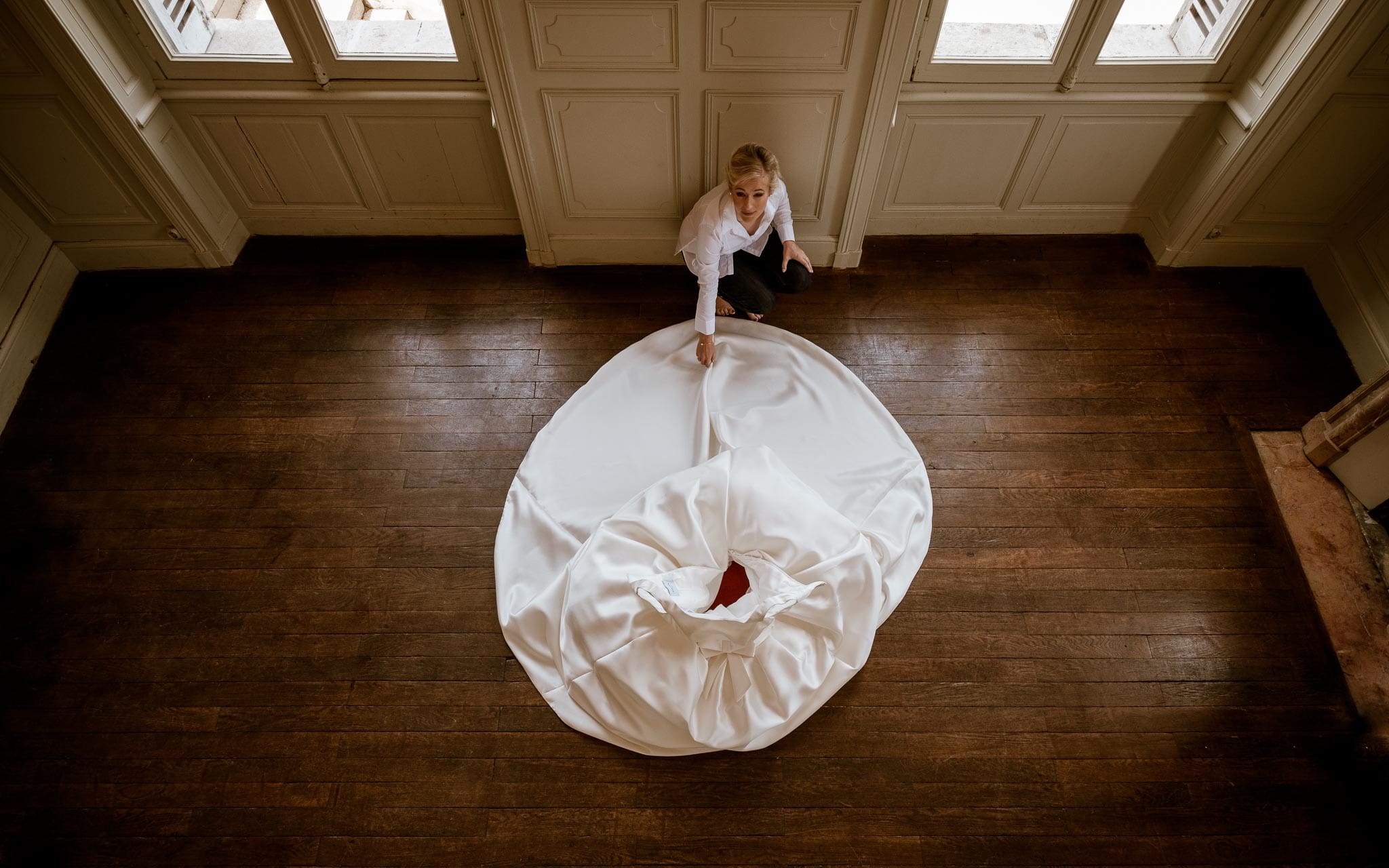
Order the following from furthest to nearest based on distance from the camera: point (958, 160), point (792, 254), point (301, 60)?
point (958, 160)
point (792, 254)
point (301, 60)

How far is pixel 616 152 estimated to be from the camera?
311 centimetres

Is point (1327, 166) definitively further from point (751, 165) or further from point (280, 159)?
point (280, 159)

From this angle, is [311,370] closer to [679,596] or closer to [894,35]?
[679,596]

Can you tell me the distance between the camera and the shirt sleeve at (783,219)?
9.75 ft

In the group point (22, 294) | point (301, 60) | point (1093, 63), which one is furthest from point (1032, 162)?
point (22, 294)

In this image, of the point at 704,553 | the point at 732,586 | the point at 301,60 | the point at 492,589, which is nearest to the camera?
the point at 704,553

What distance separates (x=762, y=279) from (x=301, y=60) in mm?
2059

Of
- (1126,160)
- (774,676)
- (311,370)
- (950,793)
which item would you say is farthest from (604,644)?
(1126,160)

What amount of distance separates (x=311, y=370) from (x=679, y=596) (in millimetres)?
2033

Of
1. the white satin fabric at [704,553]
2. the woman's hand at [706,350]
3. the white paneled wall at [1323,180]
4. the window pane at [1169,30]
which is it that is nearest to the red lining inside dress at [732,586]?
the white satin fabric at [704,553]

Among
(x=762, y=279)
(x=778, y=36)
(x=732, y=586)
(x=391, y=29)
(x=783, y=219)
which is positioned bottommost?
(x=732, y=586)

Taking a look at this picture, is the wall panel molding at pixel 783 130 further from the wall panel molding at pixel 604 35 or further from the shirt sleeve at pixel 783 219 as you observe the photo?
the wall panel molding at pixel 604 35

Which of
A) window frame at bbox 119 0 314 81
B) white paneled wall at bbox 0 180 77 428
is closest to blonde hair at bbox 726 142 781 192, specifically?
window frame at bbox 119 0 314 81

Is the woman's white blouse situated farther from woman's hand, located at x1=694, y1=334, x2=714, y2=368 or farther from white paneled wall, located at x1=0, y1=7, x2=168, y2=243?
white paneled wall, located at x1=0, y1=7, x2=168, y2=243
